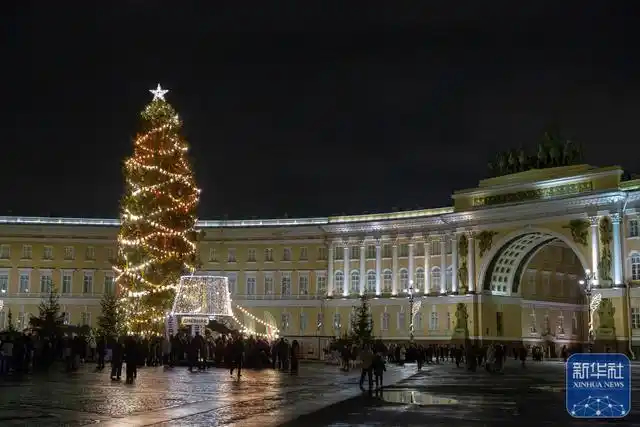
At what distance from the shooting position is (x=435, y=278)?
76438mm

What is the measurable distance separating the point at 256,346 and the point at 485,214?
36184 mm

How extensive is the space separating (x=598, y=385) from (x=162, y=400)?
967cm

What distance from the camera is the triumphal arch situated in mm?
62875

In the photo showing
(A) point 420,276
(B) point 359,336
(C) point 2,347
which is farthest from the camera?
(A) point 420,276

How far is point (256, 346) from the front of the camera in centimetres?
4047

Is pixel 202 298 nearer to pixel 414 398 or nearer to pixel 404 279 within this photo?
pixel 414 398

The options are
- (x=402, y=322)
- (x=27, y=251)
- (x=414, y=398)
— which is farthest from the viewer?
(x=27, y=251)

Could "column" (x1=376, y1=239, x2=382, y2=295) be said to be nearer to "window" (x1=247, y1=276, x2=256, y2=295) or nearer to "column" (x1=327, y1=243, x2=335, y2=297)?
"column" (x1=327, y1=243, x2=335, y2=297)

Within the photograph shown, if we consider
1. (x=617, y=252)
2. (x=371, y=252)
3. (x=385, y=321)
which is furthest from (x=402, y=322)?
(x=617, y=252)

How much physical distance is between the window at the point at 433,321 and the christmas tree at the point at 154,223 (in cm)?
3487

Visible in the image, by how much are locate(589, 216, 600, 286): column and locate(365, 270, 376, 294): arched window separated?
73.4ft

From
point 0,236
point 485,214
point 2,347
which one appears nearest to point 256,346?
point 2,347

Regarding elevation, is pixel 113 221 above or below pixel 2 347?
above

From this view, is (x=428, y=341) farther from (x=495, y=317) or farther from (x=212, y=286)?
(x=212, y=286)
